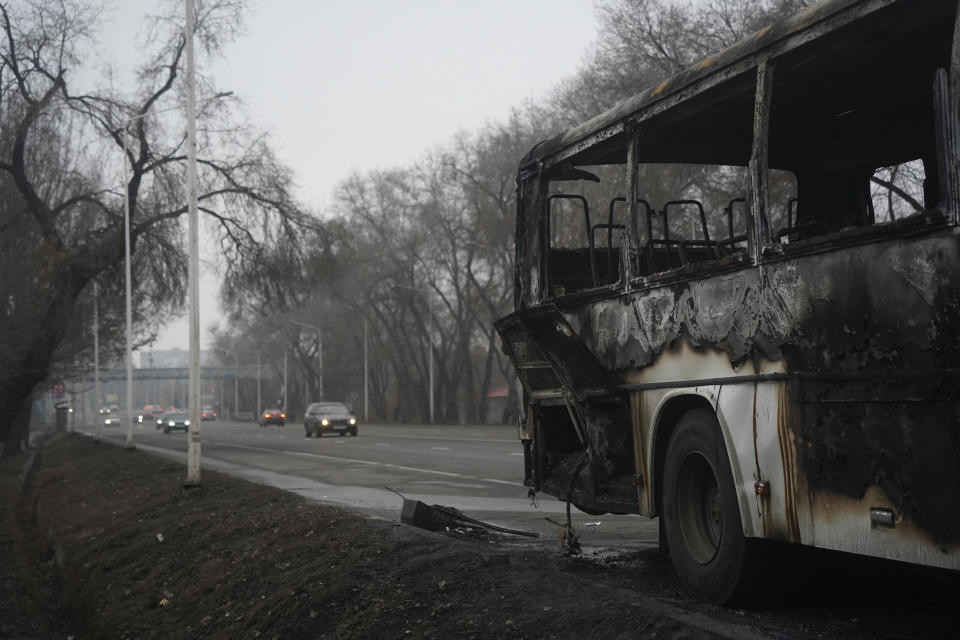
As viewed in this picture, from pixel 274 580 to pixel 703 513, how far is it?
3755 mm

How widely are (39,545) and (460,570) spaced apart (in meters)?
11.8

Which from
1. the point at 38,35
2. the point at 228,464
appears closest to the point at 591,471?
the point at 228,464

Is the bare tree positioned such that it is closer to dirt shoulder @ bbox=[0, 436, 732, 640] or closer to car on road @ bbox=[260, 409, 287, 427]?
dirt shoulder @ bbox=[0, 436, 732, 640]

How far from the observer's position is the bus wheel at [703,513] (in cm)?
620

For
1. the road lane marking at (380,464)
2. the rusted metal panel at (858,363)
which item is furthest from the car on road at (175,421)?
the rusted metal panel at (858,363)

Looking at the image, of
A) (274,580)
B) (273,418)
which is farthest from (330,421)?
(273,418)

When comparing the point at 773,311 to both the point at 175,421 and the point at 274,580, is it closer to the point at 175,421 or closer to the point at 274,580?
the point at 274,580

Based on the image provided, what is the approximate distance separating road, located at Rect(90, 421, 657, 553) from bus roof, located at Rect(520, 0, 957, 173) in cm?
338

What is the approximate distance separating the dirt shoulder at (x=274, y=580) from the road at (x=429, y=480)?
1.49 m

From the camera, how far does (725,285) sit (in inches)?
247

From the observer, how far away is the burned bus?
4.77 metres

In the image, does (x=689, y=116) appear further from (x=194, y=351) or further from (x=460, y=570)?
(x=194, y=351)

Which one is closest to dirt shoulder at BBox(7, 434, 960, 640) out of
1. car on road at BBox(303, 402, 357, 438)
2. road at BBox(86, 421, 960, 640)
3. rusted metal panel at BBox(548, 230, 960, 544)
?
road at BBox(86, 421, 960, 640)

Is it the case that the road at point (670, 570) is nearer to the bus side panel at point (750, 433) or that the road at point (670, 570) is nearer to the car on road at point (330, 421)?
the bus side panel at point (750, 433)
